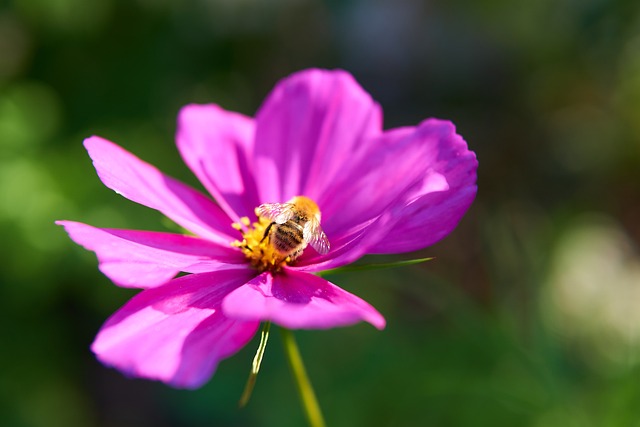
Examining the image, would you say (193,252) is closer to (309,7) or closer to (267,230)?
(267,230)

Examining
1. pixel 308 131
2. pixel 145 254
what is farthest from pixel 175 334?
pixel 308 131

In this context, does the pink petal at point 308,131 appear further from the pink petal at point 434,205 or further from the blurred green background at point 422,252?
the blurred green background at point 422,252

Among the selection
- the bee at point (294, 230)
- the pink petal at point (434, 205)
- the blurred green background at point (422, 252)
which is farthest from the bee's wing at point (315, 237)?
the blurred green background at point (422, 252)

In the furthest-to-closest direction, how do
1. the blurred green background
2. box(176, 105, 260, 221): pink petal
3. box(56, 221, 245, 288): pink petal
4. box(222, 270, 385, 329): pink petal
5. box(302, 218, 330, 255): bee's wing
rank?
1. the blurred green background
2. box(176, 105, 260, 221): pink petal
3. box(302, 218, 330, 255): bee's wing
4. box(56, 221, 245, 288): pink petal
5. box(222, 270, 385, 329): pink petal

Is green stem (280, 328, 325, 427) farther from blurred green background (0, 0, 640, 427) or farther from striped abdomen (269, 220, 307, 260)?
blurred green background (0, 0, 640, 427)

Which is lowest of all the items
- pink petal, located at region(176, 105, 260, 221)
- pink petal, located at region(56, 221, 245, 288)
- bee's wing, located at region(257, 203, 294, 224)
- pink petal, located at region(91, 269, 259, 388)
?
pink petal, located at region(91, 269, 259, 388)

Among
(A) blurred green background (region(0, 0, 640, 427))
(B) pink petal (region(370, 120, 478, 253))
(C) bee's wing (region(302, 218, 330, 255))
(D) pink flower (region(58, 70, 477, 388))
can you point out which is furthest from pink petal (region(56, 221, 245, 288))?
(A) blurred green background (region(0, 0, 640, 427))
